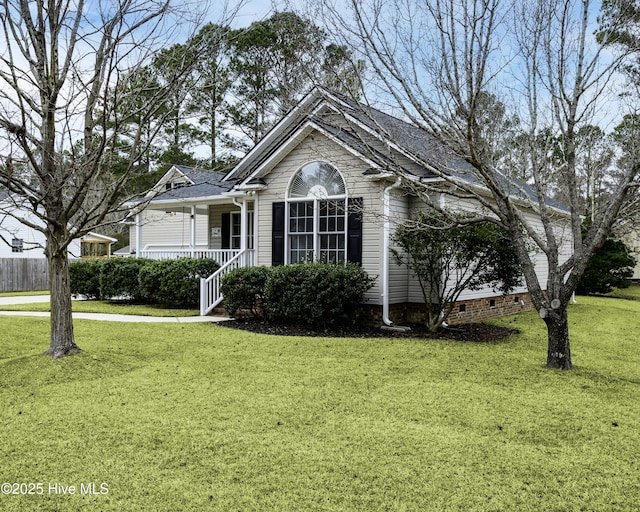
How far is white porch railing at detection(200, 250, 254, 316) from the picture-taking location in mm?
13281

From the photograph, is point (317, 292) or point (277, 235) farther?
point (277, 235)

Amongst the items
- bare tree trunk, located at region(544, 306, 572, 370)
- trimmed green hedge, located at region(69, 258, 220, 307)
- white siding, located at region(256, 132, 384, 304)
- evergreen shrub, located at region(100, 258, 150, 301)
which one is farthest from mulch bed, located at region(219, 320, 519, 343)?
evergreen shrub, located at region(100, 258, 150, 301)

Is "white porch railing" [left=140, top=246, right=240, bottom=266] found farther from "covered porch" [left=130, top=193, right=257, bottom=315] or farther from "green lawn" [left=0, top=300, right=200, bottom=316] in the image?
"green lawn" [left=0, top=300, right=200, bottom=316]

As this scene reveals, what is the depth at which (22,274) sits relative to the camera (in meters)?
23.8

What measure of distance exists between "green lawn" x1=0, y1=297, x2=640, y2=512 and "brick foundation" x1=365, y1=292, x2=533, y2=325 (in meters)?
2.84

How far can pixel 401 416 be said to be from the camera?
5.41 metres

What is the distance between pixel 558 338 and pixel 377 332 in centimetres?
412

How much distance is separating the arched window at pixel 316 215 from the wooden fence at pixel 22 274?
16633 millimetres

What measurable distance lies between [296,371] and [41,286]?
21.2m

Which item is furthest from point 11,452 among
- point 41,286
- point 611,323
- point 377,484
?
point 41,286

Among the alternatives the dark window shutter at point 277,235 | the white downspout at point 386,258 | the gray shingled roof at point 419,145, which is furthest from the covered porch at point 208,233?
the gray shingled roof at point 419,145

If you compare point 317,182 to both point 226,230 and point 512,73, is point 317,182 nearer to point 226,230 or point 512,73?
point 512,73

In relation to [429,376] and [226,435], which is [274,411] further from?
[429,376]

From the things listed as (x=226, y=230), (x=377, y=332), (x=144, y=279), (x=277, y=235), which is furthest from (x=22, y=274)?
(x=377, y=332)
